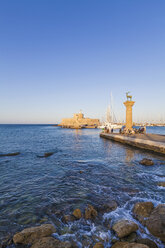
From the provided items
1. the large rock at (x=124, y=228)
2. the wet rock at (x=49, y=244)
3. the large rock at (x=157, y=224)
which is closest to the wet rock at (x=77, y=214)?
the large rock at (x=124, y=228)

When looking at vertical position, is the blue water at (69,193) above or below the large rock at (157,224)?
below

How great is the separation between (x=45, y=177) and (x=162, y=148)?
14.1m

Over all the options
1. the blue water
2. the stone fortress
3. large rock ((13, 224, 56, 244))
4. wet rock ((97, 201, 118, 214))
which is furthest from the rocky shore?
the stone fortress

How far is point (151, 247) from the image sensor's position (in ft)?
12.8

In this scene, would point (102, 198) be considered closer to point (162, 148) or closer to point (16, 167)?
point (16, 167)

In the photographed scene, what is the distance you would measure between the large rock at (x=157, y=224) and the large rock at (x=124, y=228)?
54 cm

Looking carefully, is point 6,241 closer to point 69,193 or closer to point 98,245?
point 98,245

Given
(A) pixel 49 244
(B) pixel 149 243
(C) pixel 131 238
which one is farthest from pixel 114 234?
(A) pixel 49 244

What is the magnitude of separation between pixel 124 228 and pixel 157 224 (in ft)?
3.75

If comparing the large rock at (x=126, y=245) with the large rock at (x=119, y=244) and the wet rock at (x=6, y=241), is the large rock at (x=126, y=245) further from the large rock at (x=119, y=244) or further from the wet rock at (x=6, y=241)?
the wet rock at (x=6, y=241)

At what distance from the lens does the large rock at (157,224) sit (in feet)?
14.4

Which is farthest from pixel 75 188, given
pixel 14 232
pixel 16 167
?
pixel 16 167

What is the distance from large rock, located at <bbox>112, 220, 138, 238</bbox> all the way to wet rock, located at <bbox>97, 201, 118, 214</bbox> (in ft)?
3.81

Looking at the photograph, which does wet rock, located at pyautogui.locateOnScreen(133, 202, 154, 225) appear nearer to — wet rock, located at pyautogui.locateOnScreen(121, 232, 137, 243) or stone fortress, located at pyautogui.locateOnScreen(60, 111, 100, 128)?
wet rock, located at pyautogui.locateOnScreen(121, 232, 137, 243)
